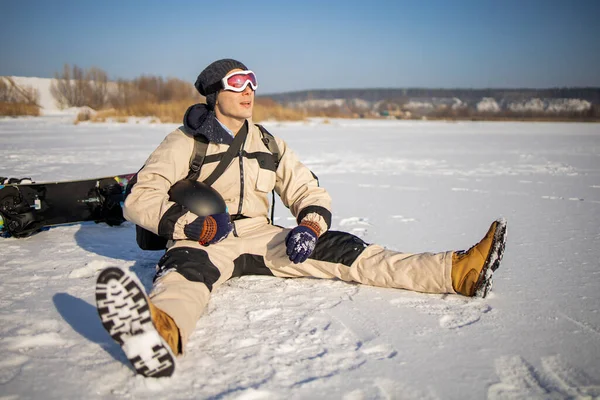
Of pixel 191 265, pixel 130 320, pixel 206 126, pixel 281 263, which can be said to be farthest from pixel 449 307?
pixel 206 126

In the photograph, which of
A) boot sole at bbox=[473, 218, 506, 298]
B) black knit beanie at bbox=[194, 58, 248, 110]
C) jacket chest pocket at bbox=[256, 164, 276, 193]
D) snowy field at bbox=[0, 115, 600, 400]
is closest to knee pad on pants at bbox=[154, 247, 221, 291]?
snowy field at bbox=[0, 115, 600, 400]

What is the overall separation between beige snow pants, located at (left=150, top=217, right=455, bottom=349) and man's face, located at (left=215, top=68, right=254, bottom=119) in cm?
68

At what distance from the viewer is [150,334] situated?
159 cm

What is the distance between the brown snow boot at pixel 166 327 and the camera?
1665 millimetres

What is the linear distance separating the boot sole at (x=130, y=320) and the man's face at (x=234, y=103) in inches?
55.2

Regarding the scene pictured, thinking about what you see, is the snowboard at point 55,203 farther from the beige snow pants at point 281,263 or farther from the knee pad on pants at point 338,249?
the knee pad on pants at point 338,249

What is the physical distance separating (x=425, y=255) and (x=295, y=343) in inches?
39.1

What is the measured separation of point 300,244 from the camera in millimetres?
2389

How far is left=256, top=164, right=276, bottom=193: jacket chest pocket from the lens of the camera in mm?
2740

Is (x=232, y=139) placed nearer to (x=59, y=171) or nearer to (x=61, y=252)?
(x=61, y=252)

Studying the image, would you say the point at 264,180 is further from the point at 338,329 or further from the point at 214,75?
the point at 338,329

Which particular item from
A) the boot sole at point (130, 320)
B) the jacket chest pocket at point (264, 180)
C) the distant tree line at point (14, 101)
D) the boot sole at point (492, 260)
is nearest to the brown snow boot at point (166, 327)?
the boot sole at point (130, 320)

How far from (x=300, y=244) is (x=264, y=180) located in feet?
1.90

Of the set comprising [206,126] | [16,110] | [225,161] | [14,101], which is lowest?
→ [225,161]
